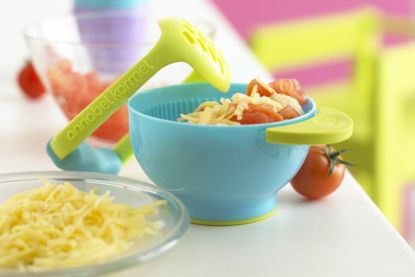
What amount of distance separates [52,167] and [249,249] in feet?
Result: 1.18

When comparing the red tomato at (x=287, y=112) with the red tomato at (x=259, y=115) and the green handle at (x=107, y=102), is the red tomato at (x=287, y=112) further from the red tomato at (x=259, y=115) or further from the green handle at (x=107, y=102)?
the green handle at (x=107, y=102)

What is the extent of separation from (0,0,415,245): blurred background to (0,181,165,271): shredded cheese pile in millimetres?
298

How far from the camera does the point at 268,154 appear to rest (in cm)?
85

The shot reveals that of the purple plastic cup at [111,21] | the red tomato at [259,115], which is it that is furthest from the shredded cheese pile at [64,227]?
the purple plastic cup at [111,21]

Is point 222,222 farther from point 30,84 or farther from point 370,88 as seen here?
point 370,88

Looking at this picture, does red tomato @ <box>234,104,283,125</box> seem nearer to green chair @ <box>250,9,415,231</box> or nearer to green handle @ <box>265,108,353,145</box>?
green handle @ <box>265,108,353,145</box>

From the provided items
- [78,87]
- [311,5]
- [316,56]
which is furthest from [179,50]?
[311,5]

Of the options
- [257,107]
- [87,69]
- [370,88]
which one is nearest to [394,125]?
[370,88]

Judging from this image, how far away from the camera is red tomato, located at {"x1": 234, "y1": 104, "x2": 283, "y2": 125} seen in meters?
0.86

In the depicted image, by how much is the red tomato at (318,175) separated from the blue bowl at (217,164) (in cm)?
6

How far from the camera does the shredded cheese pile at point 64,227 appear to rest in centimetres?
73

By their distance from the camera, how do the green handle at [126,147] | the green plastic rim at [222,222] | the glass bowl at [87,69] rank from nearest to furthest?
the green plastic rim at [222,222], the green handle at [126,147], the glass bowl at [87,69]

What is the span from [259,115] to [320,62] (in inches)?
105

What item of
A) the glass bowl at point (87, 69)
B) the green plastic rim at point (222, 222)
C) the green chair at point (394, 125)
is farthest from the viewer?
the green chair at point (394, 125)
